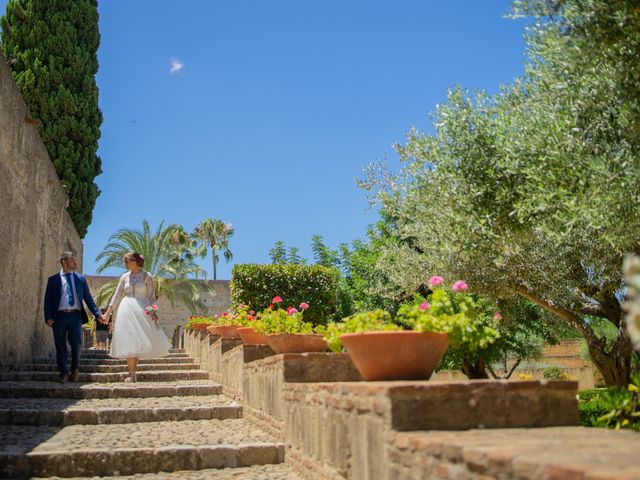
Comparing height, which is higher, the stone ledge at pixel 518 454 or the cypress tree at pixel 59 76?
the cypress tree at pixel 59 76

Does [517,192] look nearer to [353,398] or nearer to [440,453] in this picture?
[353,398]

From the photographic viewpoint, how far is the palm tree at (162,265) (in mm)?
28547

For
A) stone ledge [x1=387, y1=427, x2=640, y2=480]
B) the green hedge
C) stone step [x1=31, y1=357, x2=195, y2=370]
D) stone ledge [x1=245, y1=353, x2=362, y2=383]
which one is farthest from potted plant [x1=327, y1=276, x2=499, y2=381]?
the green hedge

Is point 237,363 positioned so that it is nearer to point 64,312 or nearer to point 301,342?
point 301,342

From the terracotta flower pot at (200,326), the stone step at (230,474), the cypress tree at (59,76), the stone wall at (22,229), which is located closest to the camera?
the stone step at (230,474)

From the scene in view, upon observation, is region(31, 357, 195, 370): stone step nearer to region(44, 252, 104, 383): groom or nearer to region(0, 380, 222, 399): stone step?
region(44, 252, 104, 383): groom

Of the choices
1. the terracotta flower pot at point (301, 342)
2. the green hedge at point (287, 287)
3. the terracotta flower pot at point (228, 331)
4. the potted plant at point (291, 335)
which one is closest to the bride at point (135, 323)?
the terracotta flower pot at point (228, 331)

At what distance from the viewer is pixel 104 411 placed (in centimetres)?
711

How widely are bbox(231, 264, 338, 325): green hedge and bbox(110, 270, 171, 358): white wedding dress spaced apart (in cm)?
928

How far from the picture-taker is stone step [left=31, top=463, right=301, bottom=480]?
5.06 metres

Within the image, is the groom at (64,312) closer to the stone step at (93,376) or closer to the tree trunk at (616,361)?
the stone step at (93,376)

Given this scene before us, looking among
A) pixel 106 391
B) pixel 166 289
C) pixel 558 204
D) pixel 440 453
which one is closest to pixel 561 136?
pixel 558 204

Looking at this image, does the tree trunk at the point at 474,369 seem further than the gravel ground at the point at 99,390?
Yes

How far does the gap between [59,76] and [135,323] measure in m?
13.5
